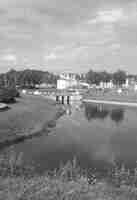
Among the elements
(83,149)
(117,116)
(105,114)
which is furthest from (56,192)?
(105,114)

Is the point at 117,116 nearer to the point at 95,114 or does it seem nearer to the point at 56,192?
the point at 95,114

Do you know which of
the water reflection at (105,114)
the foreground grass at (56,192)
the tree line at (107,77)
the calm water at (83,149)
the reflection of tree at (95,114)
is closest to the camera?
the foreground grass at (56,192)

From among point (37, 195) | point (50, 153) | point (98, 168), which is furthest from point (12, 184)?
point (50, 153)

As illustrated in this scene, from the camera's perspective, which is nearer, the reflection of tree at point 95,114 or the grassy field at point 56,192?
the grassy field at point 56,192

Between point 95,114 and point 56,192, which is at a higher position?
point 56,192

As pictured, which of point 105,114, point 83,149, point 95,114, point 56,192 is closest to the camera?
point 56,192

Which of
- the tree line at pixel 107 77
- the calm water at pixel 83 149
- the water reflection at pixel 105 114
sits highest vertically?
Answer: the tree line at pixel 107 77

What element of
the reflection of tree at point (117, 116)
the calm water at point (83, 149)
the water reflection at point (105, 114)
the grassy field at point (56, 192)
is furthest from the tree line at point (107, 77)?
the grassy field at point (56, 192)

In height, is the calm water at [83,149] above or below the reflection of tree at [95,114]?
above

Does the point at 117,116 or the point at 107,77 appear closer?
the point at 117,116

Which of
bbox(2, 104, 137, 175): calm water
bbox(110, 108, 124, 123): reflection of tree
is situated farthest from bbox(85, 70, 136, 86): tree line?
bbox(2, 104, 137, 175): calm water

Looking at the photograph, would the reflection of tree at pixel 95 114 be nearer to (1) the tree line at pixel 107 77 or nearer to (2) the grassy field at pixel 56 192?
(2) the grassy field at pixel 56 192

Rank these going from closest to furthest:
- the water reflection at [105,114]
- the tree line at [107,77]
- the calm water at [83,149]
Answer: the calm water at [83,149]
the water reflection at [105,114]
the tree line at [107,77]

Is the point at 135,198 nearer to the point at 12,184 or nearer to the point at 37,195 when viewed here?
the point at 37,195
